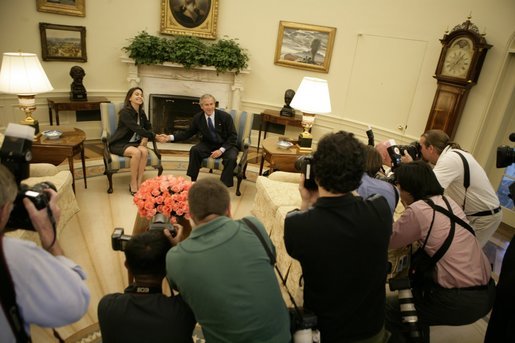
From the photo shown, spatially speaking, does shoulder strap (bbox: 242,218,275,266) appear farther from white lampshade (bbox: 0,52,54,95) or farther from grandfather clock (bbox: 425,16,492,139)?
grandfather clock (bbox: 425,16,492,139)

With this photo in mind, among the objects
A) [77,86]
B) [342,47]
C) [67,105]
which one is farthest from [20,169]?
[342,47]

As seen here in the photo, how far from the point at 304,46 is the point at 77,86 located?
3.51 m

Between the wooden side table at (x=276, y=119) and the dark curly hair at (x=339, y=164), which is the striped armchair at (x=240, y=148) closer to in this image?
the wooden side table at (x=276, y=119)

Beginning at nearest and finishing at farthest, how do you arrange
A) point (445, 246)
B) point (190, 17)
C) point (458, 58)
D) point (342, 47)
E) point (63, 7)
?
1. point (445, 246)
2. point (458, 58)
3. point (63, 7)
4. point (190, 17)
5. point (342, 47)

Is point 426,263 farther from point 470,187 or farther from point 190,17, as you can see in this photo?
point 190,17

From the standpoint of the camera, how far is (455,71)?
4301mm

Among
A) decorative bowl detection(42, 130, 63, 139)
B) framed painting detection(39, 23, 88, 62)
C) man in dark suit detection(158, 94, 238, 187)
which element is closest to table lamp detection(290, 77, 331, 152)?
man in dark suit detection(158, 94, 238, 187)

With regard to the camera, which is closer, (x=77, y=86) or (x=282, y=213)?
(x=282, y=213)

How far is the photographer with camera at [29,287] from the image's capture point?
908mm

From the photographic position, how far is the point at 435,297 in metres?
1.81

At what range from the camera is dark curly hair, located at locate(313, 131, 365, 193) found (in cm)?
132

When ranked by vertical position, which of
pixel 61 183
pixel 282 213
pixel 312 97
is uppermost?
pixel 312 97

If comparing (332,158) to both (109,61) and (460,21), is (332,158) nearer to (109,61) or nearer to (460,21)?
(460,21)

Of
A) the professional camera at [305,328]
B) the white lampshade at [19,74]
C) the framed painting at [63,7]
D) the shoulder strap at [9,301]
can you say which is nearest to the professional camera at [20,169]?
the shoulder strap at [9,301]
